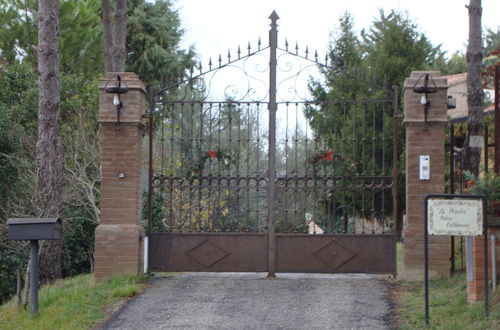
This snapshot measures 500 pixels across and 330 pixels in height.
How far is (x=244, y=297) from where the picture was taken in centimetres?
931

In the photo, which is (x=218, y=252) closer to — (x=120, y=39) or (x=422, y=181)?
(x=422, y=181)

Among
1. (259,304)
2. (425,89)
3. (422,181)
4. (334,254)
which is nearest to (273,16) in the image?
(425,89)

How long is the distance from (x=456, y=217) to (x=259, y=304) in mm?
2640

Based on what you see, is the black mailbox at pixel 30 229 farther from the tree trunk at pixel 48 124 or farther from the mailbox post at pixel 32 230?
the tree trunk at pixel 48 124

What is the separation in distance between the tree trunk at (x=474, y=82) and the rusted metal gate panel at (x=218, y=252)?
368 centimetres

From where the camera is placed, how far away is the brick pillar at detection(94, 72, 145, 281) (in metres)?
10.3

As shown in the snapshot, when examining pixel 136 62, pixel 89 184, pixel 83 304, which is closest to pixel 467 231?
pixel 83 304

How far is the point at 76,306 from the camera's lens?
884cm

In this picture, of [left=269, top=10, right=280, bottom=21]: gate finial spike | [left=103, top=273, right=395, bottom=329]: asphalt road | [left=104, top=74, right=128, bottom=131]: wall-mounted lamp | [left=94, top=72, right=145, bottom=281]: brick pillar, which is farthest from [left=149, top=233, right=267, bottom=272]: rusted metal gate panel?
[left=269, top=10, right=280, bottom=21]: gate finial spike

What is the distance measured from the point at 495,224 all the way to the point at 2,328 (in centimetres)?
564

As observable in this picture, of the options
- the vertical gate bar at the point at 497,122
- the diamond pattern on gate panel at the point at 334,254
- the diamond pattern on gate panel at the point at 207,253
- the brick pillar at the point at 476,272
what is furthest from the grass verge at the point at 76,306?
the vertical gate bar at the point at 497,122

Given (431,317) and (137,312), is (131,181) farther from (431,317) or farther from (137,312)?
(431,317)

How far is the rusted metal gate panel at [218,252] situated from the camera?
1056 centimetres

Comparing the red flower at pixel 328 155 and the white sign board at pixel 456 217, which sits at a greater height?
the red flower at pixel 328 155
